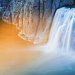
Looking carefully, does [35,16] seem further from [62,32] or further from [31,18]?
[62,32]

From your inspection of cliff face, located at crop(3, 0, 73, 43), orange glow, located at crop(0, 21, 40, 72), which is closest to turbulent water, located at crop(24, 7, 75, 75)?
Result: cliff face, located at crop(3, 0, 73, 43)

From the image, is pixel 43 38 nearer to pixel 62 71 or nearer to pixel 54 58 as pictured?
pixel 54 58

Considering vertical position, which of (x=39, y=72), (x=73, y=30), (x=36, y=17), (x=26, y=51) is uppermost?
(x=36, y=17)

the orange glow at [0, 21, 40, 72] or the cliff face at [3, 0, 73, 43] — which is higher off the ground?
the cliff face at [3, 0, 73, 43]

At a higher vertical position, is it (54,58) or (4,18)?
(4,18)

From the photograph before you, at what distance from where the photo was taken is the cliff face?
10.0 m

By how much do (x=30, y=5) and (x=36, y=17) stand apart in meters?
0.52

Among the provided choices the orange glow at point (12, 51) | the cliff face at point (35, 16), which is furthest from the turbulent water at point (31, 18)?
the orange glow at point (12, 51)

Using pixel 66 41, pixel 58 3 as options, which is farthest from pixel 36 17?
pixel 66 41

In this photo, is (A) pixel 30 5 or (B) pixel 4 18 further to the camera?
(B) pixel 4 18

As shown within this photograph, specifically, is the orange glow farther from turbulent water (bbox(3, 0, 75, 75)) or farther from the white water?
the white water

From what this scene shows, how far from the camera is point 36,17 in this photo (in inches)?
403

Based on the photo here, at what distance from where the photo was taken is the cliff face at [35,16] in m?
10.0

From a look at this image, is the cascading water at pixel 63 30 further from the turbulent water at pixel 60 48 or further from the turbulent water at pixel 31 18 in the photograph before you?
the turbulent water at pixel 31 18
